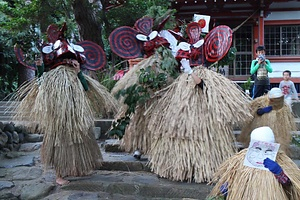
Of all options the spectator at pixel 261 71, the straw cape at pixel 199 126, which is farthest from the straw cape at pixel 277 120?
the spectator at pixel 261 71

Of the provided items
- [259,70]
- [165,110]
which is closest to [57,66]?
[165,110]

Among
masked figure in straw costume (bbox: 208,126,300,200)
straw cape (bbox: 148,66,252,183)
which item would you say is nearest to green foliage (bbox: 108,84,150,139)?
straw cape (bbox: 148,66,252,183)

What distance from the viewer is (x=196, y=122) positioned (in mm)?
3207

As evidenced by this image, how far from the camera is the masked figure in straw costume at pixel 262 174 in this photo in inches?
80.0

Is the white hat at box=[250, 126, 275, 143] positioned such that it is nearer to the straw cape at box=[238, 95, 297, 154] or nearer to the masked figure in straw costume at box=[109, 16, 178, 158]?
the straw cape at box=[238, 95, 297, 154]

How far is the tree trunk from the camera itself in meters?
6.67

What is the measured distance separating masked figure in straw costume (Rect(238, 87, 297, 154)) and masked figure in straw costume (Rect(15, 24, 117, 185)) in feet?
4.50

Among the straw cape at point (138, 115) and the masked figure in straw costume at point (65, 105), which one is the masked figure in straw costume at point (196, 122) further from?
the masked figure in straw costume at point (65, 105)

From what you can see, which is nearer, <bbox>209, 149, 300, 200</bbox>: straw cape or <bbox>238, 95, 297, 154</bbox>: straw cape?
<bbox>209, 149, 300, 200</bbox>: straw cape

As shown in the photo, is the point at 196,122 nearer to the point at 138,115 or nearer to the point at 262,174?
the point at 138,115

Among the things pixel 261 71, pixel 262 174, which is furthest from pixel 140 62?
pixel 261 71

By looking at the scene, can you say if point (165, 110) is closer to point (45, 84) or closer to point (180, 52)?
point (180, 52)

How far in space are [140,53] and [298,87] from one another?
7.20m

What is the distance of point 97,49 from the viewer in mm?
3732
